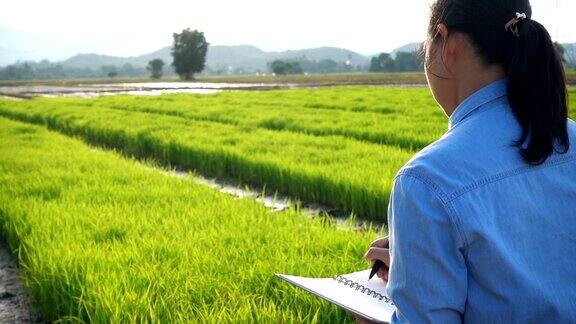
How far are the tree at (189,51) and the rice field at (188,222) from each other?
171ft

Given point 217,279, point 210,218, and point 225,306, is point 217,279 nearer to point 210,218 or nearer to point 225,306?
point 225,306

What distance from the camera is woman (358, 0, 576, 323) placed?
104 centimetres

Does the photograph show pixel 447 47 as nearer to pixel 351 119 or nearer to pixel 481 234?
pixel 481 234

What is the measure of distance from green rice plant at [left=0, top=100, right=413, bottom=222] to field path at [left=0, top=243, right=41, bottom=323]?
2.54 meters

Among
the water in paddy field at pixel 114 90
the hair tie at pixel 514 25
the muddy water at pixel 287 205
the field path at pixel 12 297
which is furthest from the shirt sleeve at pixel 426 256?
the water in paddy field at pixel 114 90

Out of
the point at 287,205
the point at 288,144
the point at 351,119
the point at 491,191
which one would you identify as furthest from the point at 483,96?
the point at 351,119

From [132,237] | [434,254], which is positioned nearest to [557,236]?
[434,254]

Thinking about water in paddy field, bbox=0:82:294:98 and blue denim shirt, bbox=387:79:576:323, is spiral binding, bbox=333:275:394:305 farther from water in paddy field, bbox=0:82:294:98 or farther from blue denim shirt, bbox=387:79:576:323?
water in paddy field, bbox=0:82:294:98

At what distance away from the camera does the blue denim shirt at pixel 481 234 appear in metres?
1.03

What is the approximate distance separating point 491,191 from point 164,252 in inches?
88.3

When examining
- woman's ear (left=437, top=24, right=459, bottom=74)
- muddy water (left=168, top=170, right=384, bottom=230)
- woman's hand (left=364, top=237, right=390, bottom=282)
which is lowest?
muddy water (left=168, top=170, right=384, bottom=230)

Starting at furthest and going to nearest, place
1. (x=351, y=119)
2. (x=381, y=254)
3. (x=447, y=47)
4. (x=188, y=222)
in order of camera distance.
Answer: (x=351, y=119), (x=188, y=222), (x=381, y=254), (x=447, y=47)

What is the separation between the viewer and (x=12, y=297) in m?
3.24

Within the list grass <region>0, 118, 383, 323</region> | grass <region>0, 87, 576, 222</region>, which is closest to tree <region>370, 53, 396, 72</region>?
grass <region>0, 87, 576, 222</region>
